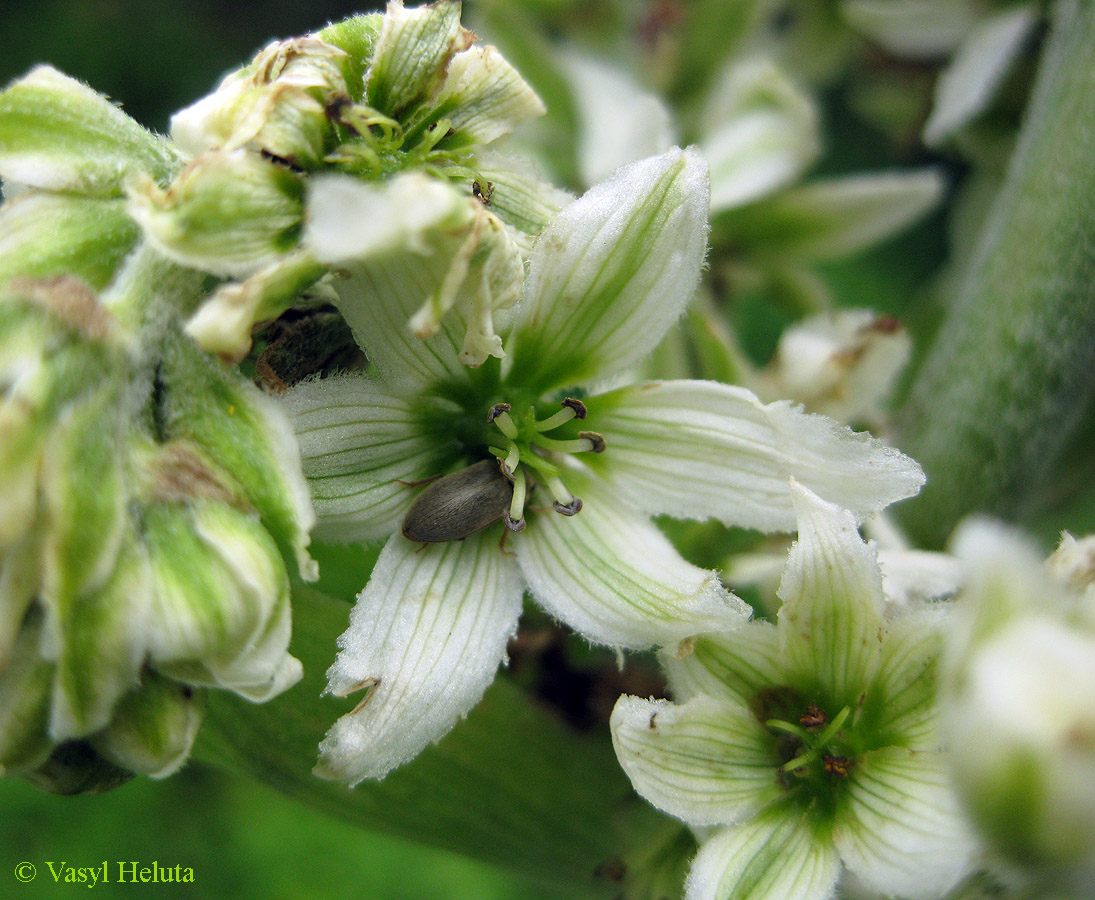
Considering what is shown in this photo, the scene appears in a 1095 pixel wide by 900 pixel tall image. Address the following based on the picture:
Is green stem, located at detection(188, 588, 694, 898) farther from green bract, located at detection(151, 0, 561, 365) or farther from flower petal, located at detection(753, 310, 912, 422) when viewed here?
flower petal, located at detection(753, 310, 912, 422)

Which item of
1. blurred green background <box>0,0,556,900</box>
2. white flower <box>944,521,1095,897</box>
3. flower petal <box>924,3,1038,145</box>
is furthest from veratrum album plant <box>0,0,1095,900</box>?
blurred green background <box>0,0,556,900</box>

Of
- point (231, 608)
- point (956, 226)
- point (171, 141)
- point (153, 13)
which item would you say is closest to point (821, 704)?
point (231, 608)

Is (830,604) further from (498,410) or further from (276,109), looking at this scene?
(276,109)

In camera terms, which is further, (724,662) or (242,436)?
(724,662)

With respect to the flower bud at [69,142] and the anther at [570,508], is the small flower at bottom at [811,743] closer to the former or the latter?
the anther at [570,508]

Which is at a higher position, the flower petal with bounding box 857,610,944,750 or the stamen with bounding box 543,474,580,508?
the stamen with bounding box 543,474,580,508

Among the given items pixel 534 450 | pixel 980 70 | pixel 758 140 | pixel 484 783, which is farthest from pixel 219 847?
pixel 980 70
